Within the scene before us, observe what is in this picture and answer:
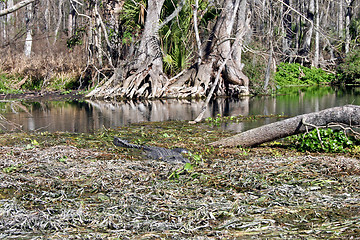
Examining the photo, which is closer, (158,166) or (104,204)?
(104,204)

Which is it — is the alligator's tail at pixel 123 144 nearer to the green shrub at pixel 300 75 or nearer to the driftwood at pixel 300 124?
the driftwood at pixel 300 124

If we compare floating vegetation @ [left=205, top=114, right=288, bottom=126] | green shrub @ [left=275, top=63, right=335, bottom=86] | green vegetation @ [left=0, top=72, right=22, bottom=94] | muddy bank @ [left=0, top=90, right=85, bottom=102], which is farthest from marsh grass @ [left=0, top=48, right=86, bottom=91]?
floating vegetation @ [left=205, top=114, right=288, bottom=126]

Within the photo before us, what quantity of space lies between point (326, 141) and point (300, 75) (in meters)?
25.9

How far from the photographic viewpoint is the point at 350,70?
2994cm

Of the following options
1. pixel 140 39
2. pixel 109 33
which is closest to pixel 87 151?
pixel 140 39

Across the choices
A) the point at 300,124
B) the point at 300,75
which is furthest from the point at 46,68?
the point at 300,124

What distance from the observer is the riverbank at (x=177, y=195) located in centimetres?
407

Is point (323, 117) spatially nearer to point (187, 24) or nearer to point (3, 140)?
point (3, 140)

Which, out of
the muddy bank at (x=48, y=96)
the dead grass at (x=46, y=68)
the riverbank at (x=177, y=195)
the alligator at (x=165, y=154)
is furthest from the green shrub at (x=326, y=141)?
the dead grass at (x=46, y=68)

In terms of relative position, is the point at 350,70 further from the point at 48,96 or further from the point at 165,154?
the point at 165,154

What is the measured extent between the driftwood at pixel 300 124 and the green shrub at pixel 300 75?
22991 mm

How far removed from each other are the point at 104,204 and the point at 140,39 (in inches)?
688

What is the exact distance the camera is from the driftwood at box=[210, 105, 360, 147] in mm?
7224

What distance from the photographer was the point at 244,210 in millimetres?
4461
